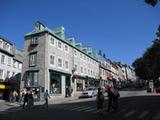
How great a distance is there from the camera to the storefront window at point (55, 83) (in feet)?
119

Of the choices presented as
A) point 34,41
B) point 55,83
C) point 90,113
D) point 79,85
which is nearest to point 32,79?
point 55,83

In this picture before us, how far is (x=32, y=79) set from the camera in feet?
118

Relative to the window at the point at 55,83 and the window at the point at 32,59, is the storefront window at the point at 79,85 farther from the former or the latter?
the window at the point at 32,59

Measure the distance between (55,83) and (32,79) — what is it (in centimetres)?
354

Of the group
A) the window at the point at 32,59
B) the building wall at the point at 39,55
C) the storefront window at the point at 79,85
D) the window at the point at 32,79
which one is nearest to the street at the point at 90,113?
the building wall at the point at 39,55

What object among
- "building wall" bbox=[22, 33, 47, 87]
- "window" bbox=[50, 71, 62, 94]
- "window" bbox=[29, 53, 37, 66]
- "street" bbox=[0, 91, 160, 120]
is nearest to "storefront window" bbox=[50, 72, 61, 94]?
"window" bbox=[50, 71, 62, 94]

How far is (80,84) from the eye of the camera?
4678 centimetres

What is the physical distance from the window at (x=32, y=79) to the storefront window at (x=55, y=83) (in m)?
2.20

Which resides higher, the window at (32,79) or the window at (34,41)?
the window at (34,41)

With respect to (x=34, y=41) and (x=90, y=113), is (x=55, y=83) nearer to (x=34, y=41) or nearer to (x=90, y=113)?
(x=34, y=41)

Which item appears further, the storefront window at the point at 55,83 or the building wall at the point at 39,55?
the storefront window at the point at 55,83

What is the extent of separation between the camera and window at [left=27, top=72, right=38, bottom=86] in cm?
3566

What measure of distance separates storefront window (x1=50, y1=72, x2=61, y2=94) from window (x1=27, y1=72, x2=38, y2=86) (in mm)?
2200

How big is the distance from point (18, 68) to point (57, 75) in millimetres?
14248
